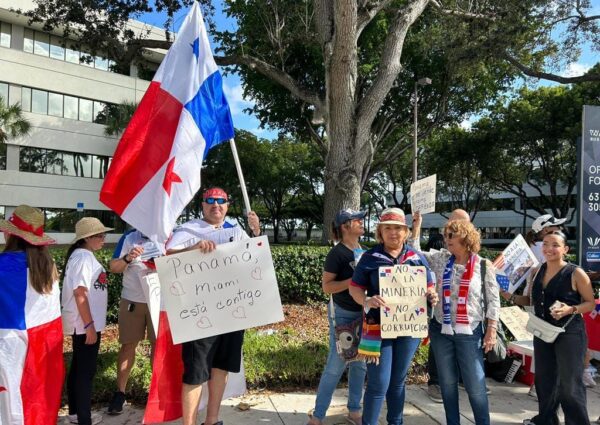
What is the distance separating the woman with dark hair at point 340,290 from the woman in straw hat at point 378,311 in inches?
11.5

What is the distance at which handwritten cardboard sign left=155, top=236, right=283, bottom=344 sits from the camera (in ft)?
11.6

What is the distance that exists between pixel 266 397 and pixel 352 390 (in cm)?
106

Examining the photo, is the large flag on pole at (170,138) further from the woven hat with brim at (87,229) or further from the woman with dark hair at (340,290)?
the woman with dark hair at (340,290)

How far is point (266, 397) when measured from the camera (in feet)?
15.6

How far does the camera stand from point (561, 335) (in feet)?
12.1

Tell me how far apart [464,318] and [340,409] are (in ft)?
5.36

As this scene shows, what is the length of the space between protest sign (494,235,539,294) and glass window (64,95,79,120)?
34.4 meters

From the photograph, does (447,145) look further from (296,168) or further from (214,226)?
(214,226)

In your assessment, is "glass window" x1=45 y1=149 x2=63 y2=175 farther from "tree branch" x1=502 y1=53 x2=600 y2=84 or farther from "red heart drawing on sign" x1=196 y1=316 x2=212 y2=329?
"red heart drawing on sign" x1=196 y1=316 x2=212 y2=329

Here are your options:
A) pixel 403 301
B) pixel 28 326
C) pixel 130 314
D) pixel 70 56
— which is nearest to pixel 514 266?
pixel 403 301

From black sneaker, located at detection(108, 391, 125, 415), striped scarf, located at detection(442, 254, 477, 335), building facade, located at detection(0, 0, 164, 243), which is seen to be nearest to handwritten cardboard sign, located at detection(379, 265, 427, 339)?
striped scarf, located at detection(442, 254, 477, 335)

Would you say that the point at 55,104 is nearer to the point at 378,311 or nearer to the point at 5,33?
the point at 5,33

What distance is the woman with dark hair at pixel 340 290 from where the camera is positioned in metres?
3.86

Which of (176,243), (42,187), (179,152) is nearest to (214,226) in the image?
(176,243)
